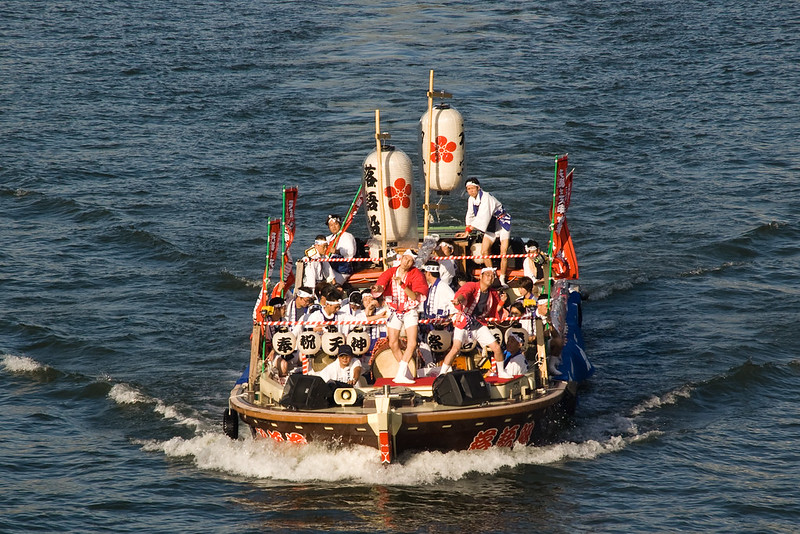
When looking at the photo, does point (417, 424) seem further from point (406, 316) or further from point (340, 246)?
point (340, 246)

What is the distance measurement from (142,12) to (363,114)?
58.8 ft

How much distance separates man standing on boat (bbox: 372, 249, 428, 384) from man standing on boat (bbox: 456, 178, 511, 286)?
112 inches

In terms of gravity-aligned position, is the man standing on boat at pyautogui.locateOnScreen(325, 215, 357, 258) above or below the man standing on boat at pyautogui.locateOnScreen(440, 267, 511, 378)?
above

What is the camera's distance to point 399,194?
2022cm

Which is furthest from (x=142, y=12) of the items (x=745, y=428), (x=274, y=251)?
(x=745, y=428)

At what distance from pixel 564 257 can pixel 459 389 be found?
19.3 feet

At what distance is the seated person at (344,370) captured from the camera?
16547mm

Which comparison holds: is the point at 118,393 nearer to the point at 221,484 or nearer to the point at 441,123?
the point at 221,484

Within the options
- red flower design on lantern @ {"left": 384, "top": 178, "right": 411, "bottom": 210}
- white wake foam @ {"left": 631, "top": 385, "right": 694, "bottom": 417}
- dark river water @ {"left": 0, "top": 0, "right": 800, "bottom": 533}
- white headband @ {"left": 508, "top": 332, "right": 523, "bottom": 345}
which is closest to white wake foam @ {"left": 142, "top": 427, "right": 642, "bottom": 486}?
dark river water @ {"left": 0, "top": 0, "right": 800, "bottom": 533}

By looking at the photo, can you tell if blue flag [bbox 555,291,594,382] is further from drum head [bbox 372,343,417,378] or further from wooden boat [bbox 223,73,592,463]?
drum head [bbox 372,343,417,378]

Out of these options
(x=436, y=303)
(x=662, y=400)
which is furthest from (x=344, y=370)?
(x=662, y=400)

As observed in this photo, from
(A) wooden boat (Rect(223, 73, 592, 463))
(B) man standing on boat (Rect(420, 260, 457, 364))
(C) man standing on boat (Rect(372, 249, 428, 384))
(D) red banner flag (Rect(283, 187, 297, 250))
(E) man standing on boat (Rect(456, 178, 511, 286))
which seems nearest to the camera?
(A) wooden boat (Rect(223, 73, 592, 463))

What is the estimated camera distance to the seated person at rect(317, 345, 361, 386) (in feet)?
54.3

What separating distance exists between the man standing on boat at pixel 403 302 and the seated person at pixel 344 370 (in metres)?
0.62
